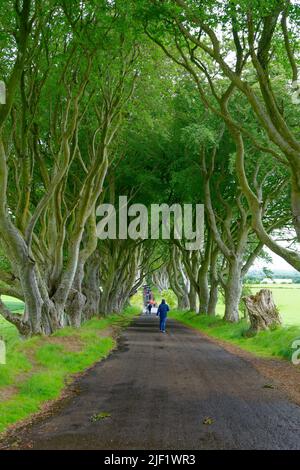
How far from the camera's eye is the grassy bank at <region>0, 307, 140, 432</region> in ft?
29.4

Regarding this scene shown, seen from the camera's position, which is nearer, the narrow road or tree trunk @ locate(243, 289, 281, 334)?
the narrow road

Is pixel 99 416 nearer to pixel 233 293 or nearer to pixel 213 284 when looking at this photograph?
pixel 233 293

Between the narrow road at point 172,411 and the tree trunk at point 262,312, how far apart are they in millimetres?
6824

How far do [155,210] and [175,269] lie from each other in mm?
15175

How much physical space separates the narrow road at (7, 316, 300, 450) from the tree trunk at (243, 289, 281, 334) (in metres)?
6.82

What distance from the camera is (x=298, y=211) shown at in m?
11.9

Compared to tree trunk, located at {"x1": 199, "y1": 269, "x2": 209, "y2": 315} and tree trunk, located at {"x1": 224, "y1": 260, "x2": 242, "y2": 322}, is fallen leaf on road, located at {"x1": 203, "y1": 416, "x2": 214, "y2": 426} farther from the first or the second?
tree trunk, located at {"x1": 199, "y1": 269, "x2": 209, "y2": 315}

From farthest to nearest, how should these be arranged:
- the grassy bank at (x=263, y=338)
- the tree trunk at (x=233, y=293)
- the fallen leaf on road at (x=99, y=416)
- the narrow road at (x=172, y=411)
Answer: the tree trunk at (x=233, y=293) → the grassy bank at (x=263, y=338) → the fallen leaf on road at (x=99, y=416) → the narrow road at (x=172, y=411)

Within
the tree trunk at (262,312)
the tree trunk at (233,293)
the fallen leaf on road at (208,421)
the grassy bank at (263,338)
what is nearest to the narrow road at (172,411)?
the fallen leaf on road at (208,421)

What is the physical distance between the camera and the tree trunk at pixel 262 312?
69.0 ft

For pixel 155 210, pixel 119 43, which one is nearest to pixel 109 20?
pixel 119 43

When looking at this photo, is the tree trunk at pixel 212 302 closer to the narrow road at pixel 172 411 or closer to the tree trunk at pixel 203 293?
the tree trunk at pixel 203 293

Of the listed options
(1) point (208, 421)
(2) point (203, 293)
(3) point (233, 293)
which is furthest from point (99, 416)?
(2) point (203, 293)

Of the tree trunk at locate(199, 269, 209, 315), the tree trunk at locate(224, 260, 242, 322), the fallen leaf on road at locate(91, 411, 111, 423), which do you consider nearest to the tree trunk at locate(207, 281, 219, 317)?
the tree trunk at locate(199, 269, 209, 315)
